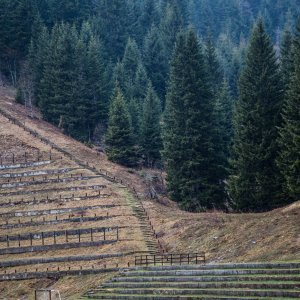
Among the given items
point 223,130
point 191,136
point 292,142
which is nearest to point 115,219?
point 191,136

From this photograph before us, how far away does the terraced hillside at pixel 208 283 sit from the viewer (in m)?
32.8

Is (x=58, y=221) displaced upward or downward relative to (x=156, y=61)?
downward

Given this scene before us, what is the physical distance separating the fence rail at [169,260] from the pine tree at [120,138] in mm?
29916

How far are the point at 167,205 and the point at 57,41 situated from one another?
3645 centimetres

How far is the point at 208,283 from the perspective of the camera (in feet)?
117

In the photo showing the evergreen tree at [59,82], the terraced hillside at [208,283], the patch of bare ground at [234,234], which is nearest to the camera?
the terraced hillside at [208,283]

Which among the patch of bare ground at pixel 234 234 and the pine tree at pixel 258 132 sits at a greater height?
the pine tree at pixel 258 132

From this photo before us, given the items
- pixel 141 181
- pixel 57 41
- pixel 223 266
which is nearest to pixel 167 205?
pixel 141 181

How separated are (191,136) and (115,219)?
13.1m

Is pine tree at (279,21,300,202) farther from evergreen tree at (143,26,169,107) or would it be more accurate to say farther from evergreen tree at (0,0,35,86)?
evergreen tree at (0,0,35,86)

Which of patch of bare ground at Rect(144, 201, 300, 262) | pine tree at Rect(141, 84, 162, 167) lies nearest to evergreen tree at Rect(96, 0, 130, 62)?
pine tree at Rect(141, 84, 162, 167)

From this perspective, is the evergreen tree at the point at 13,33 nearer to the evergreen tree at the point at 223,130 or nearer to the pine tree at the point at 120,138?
the pine tree at the point at 120,138

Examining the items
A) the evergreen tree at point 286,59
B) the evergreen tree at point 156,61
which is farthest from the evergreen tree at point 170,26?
the evergreen tree at point 286,59

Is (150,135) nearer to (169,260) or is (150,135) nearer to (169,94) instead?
(169,94)
